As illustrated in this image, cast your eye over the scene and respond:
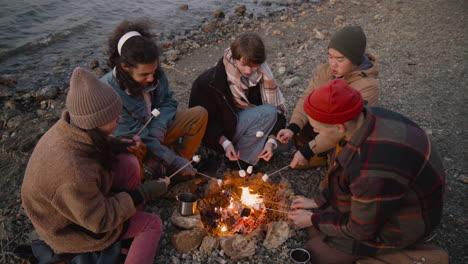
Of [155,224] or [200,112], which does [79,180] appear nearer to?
[155,224]

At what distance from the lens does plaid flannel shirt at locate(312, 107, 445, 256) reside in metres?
2.16

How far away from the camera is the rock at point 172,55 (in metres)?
8.43

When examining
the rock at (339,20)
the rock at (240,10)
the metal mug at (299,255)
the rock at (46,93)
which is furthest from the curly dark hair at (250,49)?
the rock at (240,10)

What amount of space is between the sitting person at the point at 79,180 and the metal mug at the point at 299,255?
53.1 inches

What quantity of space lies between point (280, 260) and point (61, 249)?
1.89 m

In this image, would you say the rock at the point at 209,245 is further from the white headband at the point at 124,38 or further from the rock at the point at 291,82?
the rock at the point at 291,82

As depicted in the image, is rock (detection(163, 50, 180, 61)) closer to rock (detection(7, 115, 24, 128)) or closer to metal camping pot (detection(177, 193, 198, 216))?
rock (detection(7, 115, 24, 128))

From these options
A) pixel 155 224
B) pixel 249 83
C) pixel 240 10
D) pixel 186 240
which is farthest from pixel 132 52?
pixel 240 10

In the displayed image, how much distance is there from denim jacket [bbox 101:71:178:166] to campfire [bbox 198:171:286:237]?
0.67 m

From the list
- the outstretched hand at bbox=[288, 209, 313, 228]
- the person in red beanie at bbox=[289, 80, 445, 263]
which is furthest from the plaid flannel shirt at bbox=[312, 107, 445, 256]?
the outstretched hand at bbox=[288, 209, 313, 228]

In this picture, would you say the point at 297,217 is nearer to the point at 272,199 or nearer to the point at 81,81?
the point at 272,199

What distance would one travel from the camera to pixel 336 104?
218cm

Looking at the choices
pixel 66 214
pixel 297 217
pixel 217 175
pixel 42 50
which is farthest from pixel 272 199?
pixel 42 50

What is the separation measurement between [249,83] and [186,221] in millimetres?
1844
